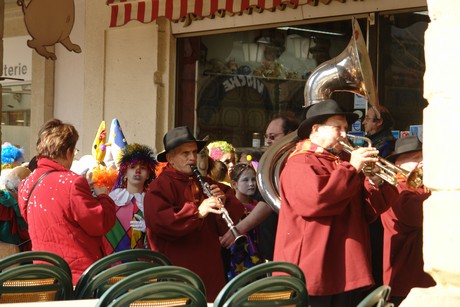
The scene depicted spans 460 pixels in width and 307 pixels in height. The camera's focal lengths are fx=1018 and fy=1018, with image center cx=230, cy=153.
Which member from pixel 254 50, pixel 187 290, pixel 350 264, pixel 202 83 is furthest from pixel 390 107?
pixel 187 290

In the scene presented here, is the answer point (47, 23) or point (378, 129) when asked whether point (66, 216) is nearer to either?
point (47, 23)

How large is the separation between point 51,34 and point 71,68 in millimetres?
5056

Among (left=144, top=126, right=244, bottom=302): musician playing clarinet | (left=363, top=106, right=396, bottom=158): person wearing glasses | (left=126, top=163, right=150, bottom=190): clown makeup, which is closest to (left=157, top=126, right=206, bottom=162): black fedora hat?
(left=144, top=126, right=244, bottom=302): musician playing clarinet

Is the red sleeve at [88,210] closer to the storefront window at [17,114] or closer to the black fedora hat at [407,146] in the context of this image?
the black fedora hat at [407,146]

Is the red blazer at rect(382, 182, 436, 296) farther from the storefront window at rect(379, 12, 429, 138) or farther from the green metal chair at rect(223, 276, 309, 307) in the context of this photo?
the storefront window at rect(379, 12, 429, 138)

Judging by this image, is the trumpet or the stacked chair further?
the trumpet

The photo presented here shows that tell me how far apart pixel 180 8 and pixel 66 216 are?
18.0 ft

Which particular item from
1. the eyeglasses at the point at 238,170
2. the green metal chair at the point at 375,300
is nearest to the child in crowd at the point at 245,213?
the eyeglasses at the point at 238,170

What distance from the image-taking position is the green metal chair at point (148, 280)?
163 inches

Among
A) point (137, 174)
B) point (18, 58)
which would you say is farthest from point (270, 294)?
point (18, 58)

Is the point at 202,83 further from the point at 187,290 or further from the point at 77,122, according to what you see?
the point at 187,290

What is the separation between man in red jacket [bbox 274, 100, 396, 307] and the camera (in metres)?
5.30

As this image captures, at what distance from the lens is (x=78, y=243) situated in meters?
5.91

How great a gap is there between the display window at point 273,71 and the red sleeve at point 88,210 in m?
3.98
